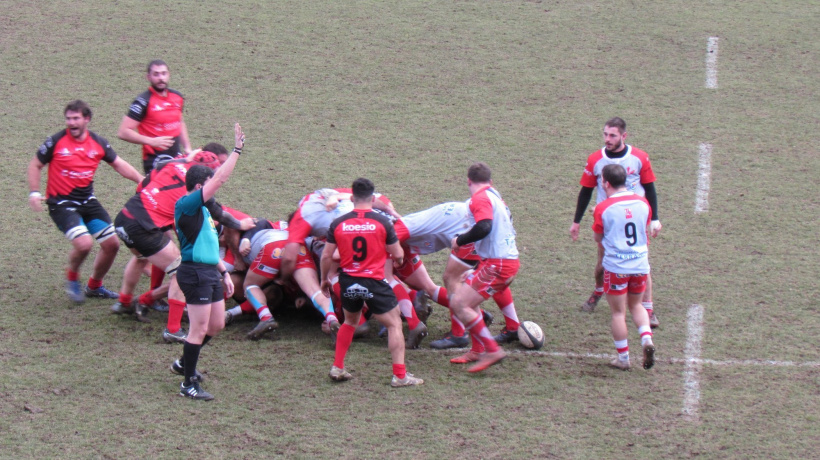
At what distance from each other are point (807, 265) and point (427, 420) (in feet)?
16.4

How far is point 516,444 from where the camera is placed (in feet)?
20.8

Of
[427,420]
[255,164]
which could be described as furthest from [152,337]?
[255,164]

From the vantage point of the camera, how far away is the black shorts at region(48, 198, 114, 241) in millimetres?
8344

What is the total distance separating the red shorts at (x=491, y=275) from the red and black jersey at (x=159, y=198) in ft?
9.34

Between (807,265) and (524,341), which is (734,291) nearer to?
(807,265)

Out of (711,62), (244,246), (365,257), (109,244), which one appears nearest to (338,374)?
(365,257)

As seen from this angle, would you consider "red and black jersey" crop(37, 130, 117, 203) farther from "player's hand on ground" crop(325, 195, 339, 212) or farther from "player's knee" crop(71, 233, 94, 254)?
"player's hand on ground" crop(325, 195, 339, 212)

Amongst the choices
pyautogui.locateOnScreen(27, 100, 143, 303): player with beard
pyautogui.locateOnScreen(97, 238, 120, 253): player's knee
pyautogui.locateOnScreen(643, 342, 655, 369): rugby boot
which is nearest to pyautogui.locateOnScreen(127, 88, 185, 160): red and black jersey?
pyautogui.locateOnScreen(27, 100, 143, 303): player with beard

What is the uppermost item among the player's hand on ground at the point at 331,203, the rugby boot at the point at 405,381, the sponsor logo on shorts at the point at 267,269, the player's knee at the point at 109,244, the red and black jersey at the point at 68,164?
the red and black jersey at the point at 68,164

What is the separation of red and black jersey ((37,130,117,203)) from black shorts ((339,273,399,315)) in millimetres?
3084

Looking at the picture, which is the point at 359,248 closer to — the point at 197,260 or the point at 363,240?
the point at 363,240

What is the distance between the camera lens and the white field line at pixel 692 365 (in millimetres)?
6812

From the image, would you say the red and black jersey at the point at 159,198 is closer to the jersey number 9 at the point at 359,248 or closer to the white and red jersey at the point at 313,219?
the white and red jersey at the point at 313,219

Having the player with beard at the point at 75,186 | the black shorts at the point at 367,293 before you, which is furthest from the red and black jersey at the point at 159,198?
the black shorts at the point at 367,293
